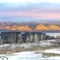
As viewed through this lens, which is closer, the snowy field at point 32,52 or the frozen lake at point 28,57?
the frozen lake at point 28,57

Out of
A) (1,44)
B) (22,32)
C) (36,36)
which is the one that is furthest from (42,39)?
(1,44)

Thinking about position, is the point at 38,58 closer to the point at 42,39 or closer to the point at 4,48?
the point at 4,48

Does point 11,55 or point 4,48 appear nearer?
point 11,55

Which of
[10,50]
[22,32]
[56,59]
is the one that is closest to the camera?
[56,59]

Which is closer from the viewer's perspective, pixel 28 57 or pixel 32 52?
pixel 28 57

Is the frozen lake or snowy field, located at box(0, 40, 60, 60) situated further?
snowy field, located at box(0, 40, 60, 60)

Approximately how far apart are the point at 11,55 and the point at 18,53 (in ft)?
2.39

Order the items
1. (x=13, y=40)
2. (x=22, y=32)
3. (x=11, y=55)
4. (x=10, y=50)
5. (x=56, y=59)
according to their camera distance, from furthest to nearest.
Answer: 1. (x=22, y=32)
2. (x=13, y=40)
3. (x=10, y=50)
4. (x=11, y=55)
5. (x=56, y=59)

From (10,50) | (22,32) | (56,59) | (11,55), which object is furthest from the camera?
(22,32)

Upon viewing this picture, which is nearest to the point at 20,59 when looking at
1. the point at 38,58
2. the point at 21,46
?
the point at 38,58

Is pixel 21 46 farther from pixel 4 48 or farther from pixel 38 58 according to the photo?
pixel 38 58

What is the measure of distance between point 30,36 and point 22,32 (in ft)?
2.46

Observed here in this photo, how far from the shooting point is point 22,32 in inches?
698

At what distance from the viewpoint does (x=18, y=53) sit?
14.7 meters
